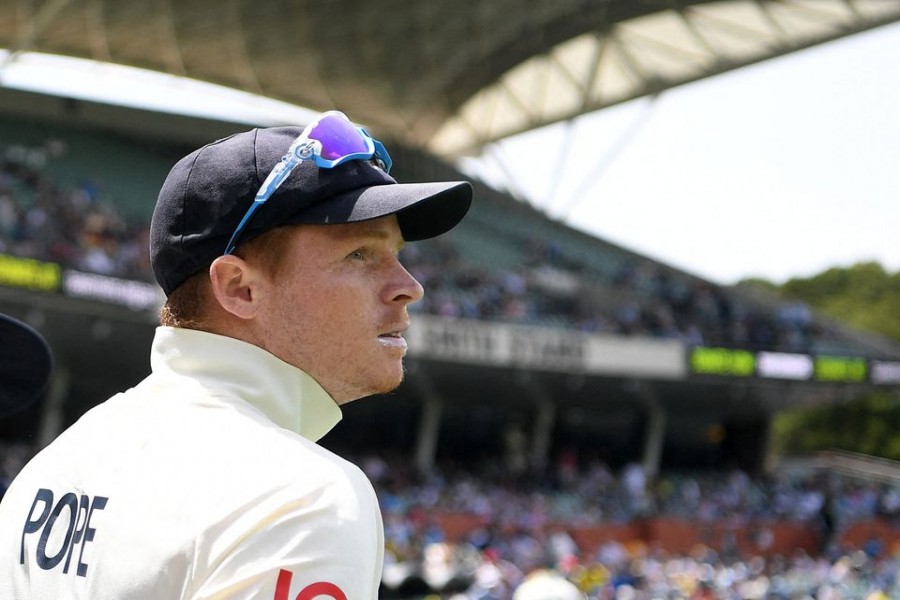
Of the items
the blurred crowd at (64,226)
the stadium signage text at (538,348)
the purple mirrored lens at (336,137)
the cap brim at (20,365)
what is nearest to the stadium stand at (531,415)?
the blurred crowd at (64,226)

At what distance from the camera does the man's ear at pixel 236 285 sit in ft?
4.45

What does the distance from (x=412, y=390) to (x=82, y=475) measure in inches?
1063

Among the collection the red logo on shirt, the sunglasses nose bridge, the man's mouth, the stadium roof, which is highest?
the stadium roof

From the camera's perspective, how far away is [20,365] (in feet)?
5.74

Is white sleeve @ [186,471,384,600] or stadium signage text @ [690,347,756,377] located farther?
stadium signage text @ [690,347,756,377]

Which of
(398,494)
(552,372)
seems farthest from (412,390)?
(398,494)

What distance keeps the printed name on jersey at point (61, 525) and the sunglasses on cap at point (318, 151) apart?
1.09 ft

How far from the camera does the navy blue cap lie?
1322mm

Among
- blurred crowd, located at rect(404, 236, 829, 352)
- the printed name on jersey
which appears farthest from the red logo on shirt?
blurred crowd, located at rect(404, 236, 829, 352)

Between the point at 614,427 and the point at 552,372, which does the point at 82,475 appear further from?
the point at 614,427

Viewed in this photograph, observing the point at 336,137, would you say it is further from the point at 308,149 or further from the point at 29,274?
the point at 29,274

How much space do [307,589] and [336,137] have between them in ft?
1.85

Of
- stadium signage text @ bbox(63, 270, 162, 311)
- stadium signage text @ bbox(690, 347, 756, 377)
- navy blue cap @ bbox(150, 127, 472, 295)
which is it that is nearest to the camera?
navy blue cap @ bbox(150, 127, 472, 295)

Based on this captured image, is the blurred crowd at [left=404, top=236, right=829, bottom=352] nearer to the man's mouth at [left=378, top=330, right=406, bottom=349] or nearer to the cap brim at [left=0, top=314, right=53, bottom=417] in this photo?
the cap brim at [left=0, top=314, right=53, bottom=417]
